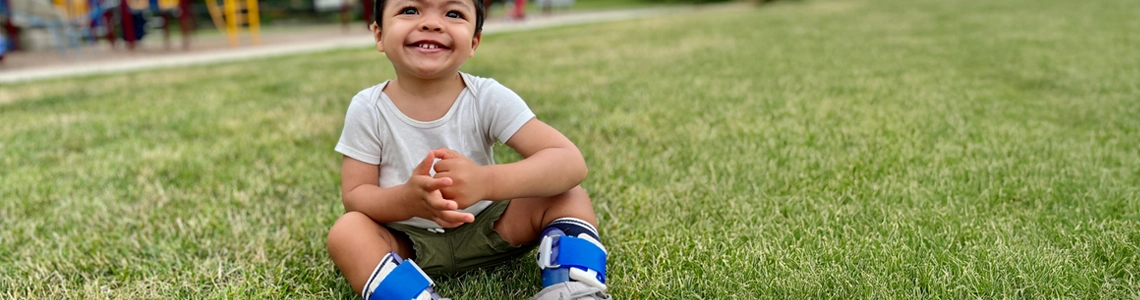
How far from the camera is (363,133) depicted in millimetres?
1845

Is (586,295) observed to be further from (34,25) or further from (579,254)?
(34,25)

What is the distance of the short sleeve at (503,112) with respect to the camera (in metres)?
1.81

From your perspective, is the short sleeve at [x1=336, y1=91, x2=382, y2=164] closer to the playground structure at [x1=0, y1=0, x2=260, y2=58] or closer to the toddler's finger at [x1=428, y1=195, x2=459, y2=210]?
the toddler's finger at [x1=428, y1=195, x2=459, y2=210]

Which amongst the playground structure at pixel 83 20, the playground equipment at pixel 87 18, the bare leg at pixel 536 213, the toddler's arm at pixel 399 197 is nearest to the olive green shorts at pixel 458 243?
the bare leg at pixel 536 213

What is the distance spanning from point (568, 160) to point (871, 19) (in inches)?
438

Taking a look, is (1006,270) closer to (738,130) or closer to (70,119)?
(738,130)

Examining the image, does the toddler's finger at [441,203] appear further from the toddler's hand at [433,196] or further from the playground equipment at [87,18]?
the playground equipment at [87,18]

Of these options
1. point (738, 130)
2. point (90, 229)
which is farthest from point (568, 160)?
point (738, 130)

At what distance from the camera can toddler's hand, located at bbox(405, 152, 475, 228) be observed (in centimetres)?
155

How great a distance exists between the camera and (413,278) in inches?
67.3

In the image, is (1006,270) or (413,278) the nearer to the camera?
(413,278)

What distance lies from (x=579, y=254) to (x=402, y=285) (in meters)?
0.39

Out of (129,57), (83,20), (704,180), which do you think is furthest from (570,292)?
(83,20)

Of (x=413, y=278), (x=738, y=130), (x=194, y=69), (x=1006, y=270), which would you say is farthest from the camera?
(x=194, y=69)
